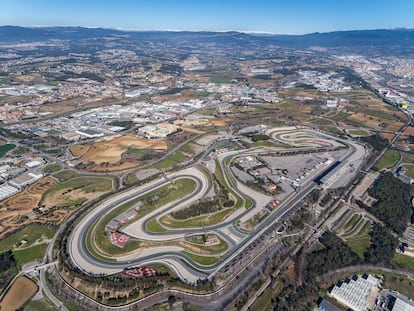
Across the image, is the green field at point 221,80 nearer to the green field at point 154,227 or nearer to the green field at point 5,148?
the green field at point 5,148

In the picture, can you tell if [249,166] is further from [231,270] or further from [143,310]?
[143,310]

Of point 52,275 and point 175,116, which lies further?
point 175,116

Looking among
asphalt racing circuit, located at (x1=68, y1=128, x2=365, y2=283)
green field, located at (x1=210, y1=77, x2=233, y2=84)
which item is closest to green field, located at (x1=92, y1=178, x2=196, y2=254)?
asphalt racing circuit, located at (x1=68, y1=128, x2=365, y2=283)

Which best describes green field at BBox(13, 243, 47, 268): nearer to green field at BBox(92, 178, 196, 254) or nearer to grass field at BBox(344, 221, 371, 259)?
green field at BBox(92, 178, 196, 254)

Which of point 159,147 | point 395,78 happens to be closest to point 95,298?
point 159,147

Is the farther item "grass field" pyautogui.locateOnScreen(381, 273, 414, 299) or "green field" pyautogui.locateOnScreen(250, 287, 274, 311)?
"grass field" pyautogui.locateOnScreen(381, 273, 414, 299)

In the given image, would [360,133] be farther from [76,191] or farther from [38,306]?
[38,306]
